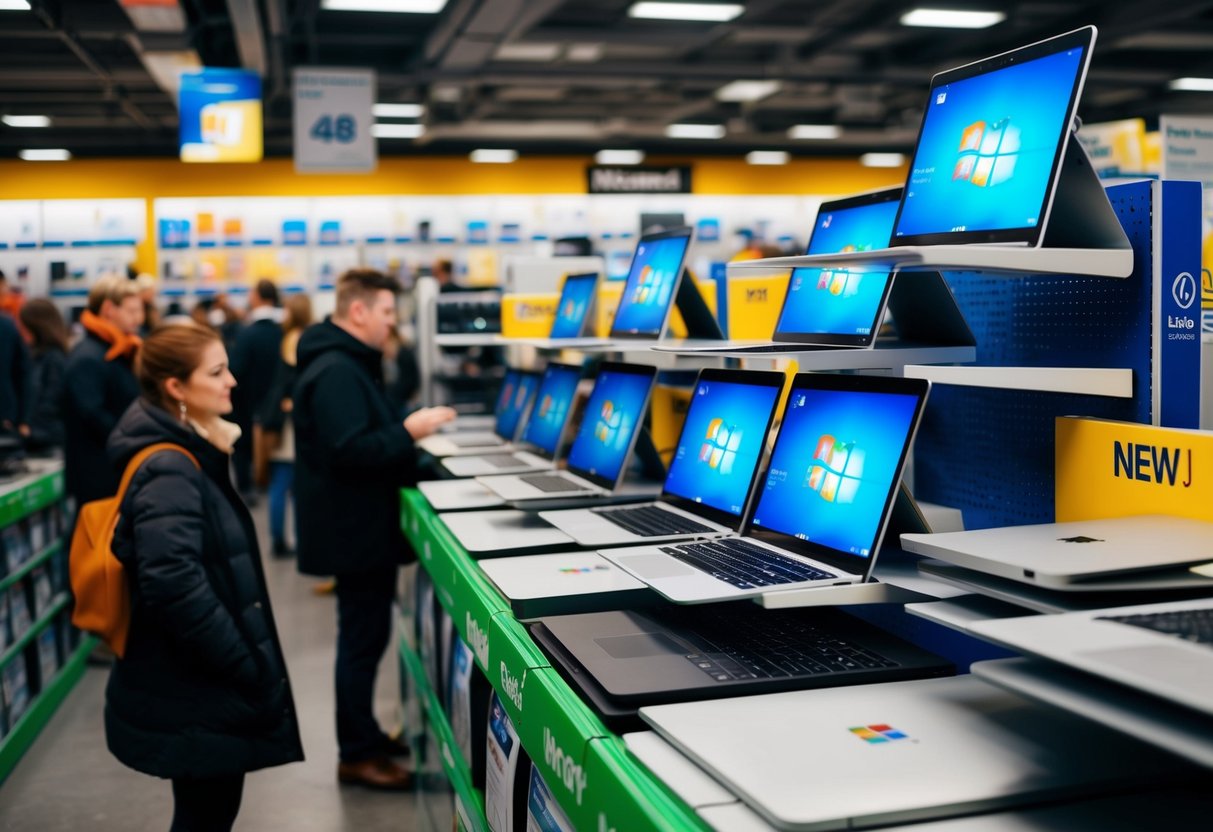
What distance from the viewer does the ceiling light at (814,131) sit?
14.4m

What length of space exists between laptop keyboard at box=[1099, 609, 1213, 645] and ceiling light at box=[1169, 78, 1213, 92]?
40.9 ft

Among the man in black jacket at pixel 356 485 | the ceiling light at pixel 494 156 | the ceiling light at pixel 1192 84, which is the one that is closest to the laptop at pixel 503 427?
the man in black jacket at pixel 356 485

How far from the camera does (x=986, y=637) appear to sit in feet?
3.65

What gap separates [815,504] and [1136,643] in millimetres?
932

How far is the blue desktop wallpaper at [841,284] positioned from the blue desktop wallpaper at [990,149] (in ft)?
0.88

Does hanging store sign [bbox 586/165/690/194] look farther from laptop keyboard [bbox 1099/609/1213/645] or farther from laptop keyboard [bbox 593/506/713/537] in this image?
laptop keyboard [bbox 1099/609/1213/645]

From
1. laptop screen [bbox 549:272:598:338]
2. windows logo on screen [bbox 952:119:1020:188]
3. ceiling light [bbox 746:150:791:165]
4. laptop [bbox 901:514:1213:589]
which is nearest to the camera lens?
laptop [bbox 901:514:1213:589]

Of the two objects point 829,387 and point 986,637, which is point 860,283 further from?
point 986,637

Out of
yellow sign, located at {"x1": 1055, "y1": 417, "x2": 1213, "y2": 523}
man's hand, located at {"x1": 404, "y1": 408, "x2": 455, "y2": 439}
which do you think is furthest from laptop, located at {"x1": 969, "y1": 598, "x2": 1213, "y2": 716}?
man's hand, located at {"x1": 404, "y1": 408, "x2": 455, "y2": 439}

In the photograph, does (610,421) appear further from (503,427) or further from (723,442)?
(503,427)

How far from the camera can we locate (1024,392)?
1981 millimetres

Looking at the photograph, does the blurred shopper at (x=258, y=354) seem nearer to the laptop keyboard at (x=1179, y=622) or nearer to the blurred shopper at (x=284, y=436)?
the blurred shopper at (x=284, y=436)

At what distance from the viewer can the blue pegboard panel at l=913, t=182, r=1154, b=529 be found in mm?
1745

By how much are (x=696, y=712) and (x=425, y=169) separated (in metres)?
14.1
